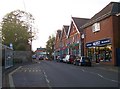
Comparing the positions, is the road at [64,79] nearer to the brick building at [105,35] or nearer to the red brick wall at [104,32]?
the brick building at [105,35]

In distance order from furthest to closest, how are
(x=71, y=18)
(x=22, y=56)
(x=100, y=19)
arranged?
(x=71, y=18) < (x=22, y=56) < (x=100, y=19)

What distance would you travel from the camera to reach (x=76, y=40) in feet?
189

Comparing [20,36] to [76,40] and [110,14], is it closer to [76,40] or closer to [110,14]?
[76,40]

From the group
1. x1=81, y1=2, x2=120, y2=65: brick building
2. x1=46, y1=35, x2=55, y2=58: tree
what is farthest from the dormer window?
x1=46, y1=35, x2=55, y2=58: tree

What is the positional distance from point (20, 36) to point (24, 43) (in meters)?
3.53

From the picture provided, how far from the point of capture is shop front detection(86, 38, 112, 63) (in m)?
36.7

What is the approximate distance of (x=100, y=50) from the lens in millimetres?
40500

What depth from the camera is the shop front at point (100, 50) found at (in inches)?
1444

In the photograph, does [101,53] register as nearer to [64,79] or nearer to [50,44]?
[64,79]

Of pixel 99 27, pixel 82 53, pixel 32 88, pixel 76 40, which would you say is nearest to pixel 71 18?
pixel 76 40

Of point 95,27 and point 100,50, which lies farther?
point 95,27

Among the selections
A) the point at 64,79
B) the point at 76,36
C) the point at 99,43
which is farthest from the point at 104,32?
the point at 64,79

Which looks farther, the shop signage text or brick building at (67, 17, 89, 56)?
brick building at (67, 17, 89, 56)

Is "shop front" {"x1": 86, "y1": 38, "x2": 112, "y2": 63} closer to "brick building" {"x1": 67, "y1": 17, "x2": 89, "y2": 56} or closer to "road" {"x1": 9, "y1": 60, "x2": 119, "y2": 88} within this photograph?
"brick building" {"x1": 67, "y1": 17, "x2": 89, "y2": 56}
